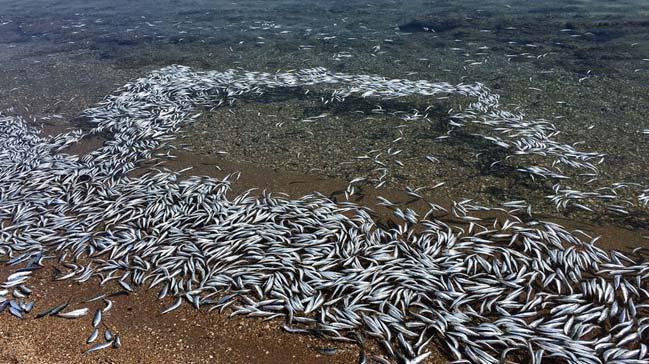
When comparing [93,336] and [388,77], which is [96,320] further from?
[388,77]

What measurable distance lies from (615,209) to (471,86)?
5.81m

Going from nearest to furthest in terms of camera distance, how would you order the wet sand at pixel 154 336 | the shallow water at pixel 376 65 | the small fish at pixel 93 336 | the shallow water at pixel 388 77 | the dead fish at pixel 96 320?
the wet sand at pixel 154 336, the small fish at pixel 93 336, the dead fish at pixel 96 320, the shallow water at pixel 388 77, the shallow water at pixel 376 65

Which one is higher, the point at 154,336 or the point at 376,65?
the point at 376,65

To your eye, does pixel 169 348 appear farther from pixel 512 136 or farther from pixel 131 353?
pixel 512 136

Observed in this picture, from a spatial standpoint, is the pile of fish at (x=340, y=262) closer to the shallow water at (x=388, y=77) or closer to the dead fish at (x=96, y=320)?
the dead fish at (x=96, y=320)

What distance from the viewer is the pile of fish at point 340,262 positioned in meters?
5.28

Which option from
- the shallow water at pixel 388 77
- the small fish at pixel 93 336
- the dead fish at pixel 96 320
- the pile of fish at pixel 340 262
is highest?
the shallow water at pixel 388 77

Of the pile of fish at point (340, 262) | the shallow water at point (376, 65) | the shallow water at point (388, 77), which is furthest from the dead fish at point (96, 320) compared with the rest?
the shallow water at point (376, 65)

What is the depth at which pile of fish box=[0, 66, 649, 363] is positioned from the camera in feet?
17.3

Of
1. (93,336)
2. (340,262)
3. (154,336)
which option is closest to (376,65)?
(340,262)

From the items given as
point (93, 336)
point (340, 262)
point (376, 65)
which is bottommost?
point (93, 336)

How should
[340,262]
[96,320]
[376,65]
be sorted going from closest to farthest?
[96,320] → [340,262] → [376,65]

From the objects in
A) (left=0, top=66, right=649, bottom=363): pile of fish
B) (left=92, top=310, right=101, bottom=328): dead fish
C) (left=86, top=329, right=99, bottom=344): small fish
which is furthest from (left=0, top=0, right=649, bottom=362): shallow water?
(left=86, top=329, right=99, bottom=344): small fish

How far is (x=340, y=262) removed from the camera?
21.0ft
